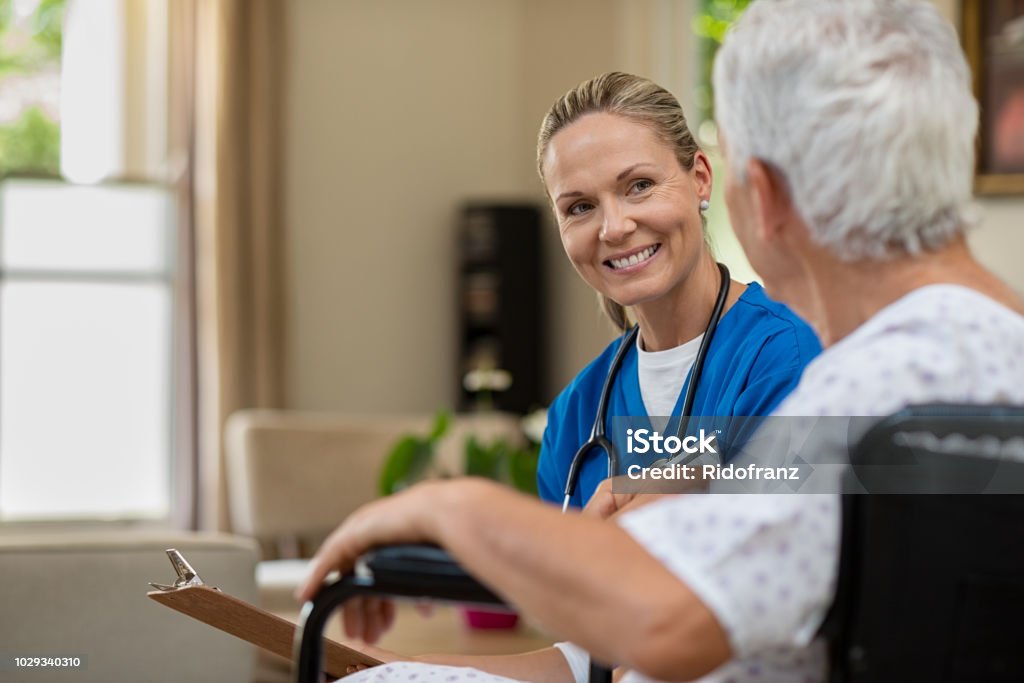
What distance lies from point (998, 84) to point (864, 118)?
3672 mm

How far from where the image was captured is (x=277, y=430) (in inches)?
176

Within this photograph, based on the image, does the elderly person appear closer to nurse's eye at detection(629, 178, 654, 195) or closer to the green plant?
nurse's eye at detection(629, 178, 654, 195)

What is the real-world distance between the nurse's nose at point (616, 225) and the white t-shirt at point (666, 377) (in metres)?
0.16

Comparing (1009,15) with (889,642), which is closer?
(889,642)

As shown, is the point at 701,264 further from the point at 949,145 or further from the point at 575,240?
the point at 949,145

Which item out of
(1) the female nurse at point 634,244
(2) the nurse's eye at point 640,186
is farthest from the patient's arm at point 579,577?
(2) the nurse's eye at point 640,186

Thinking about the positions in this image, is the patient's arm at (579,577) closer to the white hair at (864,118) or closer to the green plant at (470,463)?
the white hair at (864,118)

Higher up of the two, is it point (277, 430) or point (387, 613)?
point (387, 613)

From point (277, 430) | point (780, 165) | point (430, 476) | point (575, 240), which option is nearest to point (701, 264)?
point (575, 240)

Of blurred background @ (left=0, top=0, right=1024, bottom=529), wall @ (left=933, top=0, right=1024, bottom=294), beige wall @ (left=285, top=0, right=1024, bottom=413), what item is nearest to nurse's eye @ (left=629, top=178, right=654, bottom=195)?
wall @ (left=933, top=0, right=1024, bottom=294)

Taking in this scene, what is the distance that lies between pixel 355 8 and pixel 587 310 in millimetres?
1810

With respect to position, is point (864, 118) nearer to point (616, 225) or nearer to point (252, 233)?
point (616, 225)

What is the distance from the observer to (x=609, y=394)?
5.38 feet

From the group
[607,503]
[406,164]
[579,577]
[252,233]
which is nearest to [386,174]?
[406,164]
